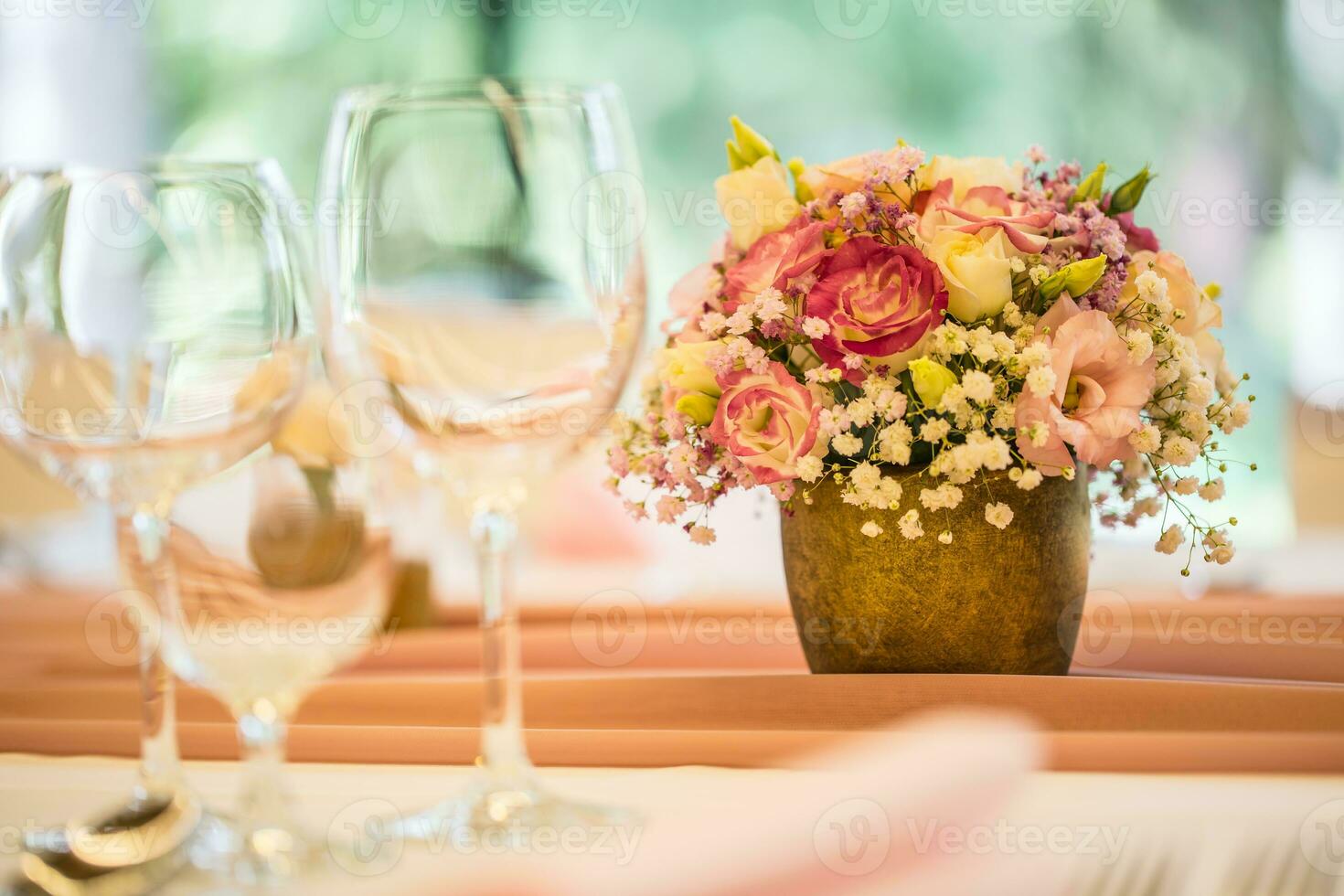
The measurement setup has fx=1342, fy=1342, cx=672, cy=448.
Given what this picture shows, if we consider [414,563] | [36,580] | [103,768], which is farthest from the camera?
[36,580]

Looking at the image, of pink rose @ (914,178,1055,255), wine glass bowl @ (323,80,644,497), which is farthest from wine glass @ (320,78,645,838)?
pink rose @ (914,178,1055,255)

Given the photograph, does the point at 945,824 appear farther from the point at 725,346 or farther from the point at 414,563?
the point at 414,563

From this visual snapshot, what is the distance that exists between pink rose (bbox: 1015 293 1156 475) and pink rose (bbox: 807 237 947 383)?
6cm

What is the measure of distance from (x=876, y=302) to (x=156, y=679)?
34 cm

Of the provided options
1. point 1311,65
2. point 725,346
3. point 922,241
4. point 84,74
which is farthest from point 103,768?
point 1311,65

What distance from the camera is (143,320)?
443 mm

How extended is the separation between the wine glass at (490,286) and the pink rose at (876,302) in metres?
0.15

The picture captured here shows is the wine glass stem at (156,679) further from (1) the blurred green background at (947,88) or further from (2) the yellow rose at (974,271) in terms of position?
(1) the blurred green background at (947,88)

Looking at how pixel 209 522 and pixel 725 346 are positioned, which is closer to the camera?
pixel 209 522

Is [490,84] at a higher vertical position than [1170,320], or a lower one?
higher

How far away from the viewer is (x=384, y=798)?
0.54 meters

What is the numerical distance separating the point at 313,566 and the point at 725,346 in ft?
0.75

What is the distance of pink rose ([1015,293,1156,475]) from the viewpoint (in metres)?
0.60

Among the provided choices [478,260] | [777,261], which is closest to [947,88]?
[777,261]
